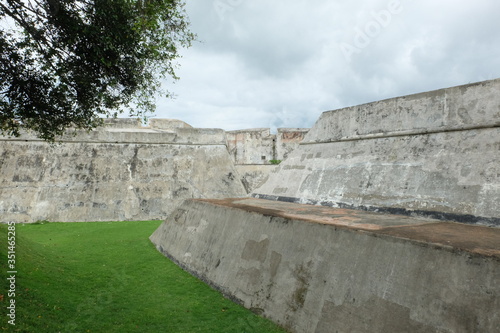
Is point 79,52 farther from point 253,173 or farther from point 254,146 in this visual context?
point 254,146

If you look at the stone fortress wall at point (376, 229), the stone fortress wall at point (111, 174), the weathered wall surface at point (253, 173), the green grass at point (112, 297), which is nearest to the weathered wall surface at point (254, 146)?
the weathered wall surface at point (253, 173)

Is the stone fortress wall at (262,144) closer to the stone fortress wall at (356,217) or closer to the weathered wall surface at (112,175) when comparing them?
the weathered wall surface at (112,175)

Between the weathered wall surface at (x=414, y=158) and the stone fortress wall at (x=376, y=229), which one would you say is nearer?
the stone fortress wall at (x=376, y=229)

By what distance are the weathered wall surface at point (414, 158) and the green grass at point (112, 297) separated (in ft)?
12.2

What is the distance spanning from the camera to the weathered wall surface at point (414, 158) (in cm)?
509

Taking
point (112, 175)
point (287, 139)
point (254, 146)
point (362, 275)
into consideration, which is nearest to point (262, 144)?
point (254, 146)

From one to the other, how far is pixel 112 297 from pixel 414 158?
6364mm

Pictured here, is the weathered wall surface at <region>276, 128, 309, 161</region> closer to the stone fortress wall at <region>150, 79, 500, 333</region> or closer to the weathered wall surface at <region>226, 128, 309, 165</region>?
the weathered wall surface at <region>226, 128, 309, 165</region>

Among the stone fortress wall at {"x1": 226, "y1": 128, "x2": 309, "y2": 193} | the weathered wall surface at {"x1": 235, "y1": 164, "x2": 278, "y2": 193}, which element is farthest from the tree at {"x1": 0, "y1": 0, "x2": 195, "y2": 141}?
the stone fortress wall at {"x1": 226, "y1": 128, "x2": 309, "y2": 193}

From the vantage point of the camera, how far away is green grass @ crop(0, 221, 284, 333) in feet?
12.3

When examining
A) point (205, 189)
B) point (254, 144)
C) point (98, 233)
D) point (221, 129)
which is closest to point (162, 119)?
point (254, 144)

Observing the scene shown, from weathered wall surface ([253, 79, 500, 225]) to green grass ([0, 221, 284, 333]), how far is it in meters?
3.72

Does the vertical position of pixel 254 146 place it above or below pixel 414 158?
above

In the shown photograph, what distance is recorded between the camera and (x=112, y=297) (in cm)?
476
